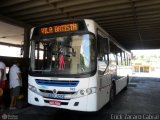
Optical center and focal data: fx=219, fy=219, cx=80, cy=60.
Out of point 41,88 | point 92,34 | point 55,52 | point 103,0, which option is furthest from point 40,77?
point 103,0

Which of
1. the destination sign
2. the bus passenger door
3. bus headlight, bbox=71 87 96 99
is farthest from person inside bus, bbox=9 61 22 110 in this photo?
the bus passenger door

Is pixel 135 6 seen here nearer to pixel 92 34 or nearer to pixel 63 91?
pixel 92 34

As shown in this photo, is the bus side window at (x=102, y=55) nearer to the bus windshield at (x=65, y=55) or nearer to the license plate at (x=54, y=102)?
the bus windshield at (x=65, y=55)

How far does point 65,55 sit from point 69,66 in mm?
350

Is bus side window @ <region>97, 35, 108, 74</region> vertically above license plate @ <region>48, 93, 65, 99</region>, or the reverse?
bus side window @ <region>97, 35, 108, 74</region>

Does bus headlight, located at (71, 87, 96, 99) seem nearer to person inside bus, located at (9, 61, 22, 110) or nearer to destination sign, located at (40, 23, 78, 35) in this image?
destination sign, located at (40, 23, 78, 35)

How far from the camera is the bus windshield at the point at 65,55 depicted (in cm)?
588

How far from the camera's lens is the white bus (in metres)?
5.84

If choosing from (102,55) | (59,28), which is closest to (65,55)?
(59,28)

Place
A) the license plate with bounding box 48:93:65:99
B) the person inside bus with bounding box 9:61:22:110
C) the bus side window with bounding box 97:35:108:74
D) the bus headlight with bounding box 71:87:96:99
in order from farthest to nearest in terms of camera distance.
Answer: the person inside bus with bounding box 9:61:22:110
the bus side window with bounding box 97:35:108:74
the license plate with bounding box 48:93:65:99
the bus headlight with bounding box 71:87:96:99

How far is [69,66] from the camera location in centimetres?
603

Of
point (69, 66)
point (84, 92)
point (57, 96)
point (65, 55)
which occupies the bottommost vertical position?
point (57, 96)

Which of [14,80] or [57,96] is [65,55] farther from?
[14,80]

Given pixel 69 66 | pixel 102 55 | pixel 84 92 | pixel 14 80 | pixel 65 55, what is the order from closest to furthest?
1. pixel 84 92
2. pixel 69 66
3. pixel 65 55
4. pixel 102 55
5. pixel 14 80
